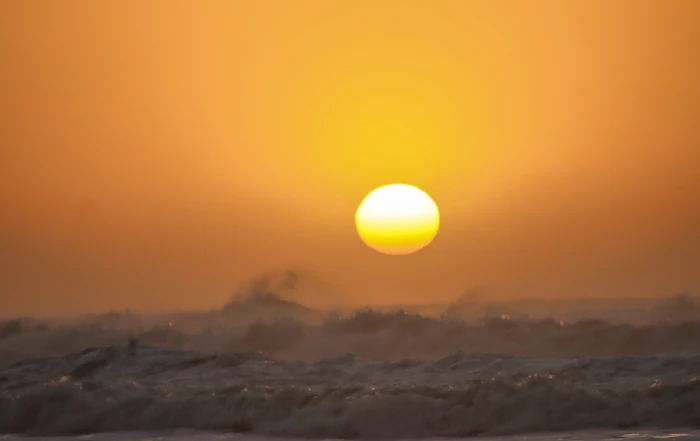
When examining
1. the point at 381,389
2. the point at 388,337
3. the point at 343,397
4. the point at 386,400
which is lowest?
the point at 386,400

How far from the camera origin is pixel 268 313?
105 ft

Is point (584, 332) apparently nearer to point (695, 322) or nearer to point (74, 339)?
point (695, 322)

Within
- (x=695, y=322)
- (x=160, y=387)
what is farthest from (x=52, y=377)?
(x=695, y=322)

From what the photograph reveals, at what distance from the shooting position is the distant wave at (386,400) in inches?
421

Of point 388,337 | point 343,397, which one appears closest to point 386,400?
point 343,397

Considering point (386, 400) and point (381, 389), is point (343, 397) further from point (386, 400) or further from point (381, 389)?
point (386, 400)

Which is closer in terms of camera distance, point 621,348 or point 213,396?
point 213,396

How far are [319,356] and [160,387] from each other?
962 centimetres

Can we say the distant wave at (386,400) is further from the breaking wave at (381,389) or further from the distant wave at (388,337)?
the distant wave at (388,337)

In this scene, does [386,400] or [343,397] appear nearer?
[386,400]

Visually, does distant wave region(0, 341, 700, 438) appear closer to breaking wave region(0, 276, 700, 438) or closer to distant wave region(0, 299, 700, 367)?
breaking wave region(0, 276, 700, 438)

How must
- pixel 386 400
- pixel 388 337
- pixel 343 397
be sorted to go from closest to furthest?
pixel 386 400 → pixel 343 397 → pixel 388 337

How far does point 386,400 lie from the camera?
11.2 meters

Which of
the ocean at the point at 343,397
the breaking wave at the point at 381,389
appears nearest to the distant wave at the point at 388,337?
the breaking wave at the point at 381,389
